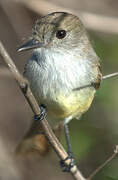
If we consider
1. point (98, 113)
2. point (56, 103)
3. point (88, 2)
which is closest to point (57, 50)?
point (56, 103)

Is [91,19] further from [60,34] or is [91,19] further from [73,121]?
[60,34]

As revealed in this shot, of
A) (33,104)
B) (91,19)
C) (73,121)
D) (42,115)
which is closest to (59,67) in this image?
(42,115)

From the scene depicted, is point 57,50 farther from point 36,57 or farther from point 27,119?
point 27,119

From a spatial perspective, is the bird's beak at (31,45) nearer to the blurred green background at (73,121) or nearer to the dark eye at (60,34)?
the dark eye at (60,34)

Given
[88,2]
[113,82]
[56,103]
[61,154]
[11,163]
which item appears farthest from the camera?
[88,2]

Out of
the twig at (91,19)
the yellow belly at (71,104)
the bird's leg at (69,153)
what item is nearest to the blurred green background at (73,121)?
the twig at (91,19)
